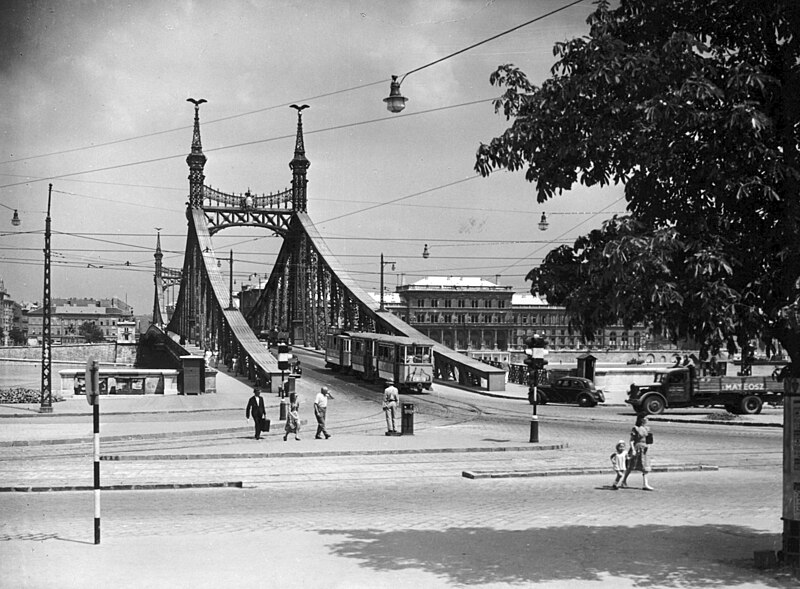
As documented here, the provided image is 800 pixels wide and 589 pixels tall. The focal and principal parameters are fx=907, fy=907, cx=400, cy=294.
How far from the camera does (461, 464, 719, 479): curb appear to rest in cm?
1739

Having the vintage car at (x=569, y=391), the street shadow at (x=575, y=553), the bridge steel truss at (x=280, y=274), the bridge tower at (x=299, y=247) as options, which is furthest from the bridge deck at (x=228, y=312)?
the street shadow at (x=575, y=553)

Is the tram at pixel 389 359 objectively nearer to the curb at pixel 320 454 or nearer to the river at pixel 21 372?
the curb at pixel 320 454

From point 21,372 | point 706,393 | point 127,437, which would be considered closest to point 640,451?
point 127,437

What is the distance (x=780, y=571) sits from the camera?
32.4ft

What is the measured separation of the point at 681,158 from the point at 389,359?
32886 millimetres

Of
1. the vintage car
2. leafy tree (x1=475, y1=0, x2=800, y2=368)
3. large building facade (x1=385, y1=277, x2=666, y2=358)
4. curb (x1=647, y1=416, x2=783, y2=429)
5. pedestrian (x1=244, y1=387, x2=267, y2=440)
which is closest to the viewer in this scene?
leafy tree (x1=475, y1=0, x2=800, y2=368)

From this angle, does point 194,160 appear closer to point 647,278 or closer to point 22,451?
point 22,451

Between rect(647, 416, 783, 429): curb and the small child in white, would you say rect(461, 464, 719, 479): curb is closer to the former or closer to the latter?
the small child in white

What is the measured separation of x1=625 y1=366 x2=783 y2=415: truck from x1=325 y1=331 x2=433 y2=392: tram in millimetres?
10508

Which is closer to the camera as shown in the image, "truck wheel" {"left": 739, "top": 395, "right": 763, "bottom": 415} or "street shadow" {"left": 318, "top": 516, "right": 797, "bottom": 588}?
"street shadow" {"left": 318, "top": 516, "right": 797, "bottom": 588}

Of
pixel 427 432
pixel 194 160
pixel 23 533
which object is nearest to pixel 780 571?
pixel 23 533

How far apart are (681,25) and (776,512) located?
7.84 m

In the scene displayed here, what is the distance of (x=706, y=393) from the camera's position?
110ft

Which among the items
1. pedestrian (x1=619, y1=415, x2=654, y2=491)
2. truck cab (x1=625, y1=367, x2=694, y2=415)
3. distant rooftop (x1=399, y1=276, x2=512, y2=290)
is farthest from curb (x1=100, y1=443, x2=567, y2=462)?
distant rooftop (x1=399, y1=276, x2=512, y2=290)
